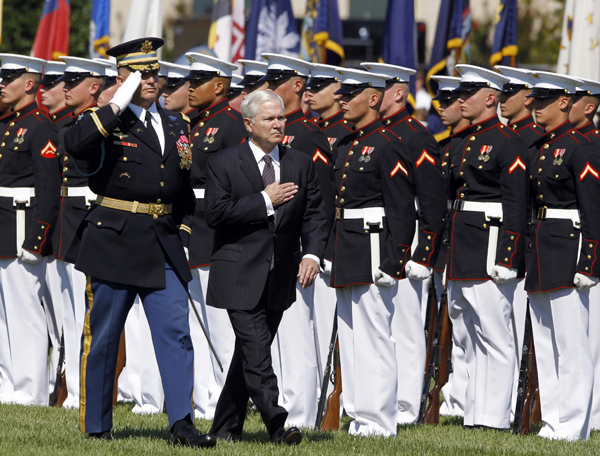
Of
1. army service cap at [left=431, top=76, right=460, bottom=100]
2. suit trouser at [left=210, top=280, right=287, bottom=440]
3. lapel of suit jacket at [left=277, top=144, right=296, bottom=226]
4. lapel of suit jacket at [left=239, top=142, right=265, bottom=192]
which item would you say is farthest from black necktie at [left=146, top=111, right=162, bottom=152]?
army service cap at [left=431, top=76, right=460, bottom=100]

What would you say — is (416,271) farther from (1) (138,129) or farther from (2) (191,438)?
(1) (138,129)

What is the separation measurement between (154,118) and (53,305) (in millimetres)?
3003

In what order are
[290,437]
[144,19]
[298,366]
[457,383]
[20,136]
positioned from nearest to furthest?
[290,437] < [298,366] < [20,136] < [457,383] < [144,19]

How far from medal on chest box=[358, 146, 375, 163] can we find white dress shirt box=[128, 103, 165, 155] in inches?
56.9

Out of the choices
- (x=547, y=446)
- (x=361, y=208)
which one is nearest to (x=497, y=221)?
(x=361, y=208)

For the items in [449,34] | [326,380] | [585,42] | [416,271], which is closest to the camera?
[416,271]

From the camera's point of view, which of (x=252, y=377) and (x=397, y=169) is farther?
(x=397, y=169)

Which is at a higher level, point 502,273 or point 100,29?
point 100,29

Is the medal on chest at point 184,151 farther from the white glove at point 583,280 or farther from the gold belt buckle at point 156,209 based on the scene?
the white glove at point 583,280

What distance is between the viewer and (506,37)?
12.8 m

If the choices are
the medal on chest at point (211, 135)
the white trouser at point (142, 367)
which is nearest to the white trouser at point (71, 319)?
the white trouser at point (142, 367)

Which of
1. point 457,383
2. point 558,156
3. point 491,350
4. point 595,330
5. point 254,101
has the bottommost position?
point 457,383

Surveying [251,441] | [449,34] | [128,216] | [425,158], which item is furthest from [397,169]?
[449,34]

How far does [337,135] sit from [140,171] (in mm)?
2874
